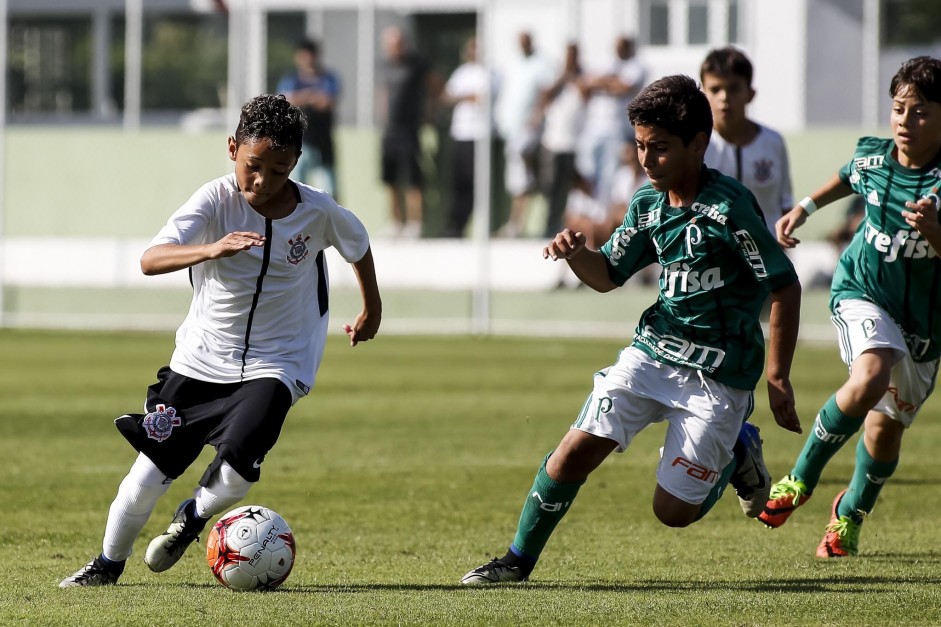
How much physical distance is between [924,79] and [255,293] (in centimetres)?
286

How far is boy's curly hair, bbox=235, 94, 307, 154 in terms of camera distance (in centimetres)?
579

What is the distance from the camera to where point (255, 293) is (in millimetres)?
6070

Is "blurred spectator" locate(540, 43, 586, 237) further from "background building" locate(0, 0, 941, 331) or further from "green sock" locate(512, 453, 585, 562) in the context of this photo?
"green sock" locate(512, 453, 585, 562)

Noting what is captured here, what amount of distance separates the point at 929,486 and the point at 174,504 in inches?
156

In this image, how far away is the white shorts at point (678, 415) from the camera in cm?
597

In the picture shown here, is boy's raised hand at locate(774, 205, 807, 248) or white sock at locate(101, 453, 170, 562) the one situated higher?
boy's raised hand at locate(774, 205, 807, 248)

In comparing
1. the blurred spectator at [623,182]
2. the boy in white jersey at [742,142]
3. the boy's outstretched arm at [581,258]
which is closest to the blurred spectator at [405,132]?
the blurred spectator at [623,182]

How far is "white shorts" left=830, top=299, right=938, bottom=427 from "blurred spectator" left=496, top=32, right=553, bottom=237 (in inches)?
504

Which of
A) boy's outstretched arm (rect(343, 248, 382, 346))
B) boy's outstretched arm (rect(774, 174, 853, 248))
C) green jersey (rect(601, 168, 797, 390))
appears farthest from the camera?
boy's outstretched arm (rect(774, 174, 853, 248))

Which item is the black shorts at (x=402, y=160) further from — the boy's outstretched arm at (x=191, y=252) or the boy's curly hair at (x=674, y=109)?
the boy's outstretched arm at (x=191, y=252)

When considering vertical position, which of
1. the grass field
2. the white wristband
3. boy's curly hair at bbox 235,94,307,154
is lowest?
the grass field

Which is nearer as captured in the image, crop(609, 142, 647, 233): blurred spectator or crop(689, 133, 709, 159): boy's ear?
crop(689, 133, 709, 159): boy's ear

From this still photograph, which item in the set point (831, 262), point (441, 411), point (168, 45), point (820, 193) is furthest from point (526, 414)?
point (168, 45)

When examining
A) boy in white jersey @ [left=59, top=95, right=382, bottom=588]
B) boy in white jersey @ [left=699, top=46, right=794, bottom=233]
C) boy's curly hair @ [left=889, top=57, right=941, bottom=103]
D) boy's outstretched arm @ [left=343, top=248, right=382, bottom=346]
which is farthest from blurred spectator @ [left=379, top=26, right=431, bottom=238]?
boy in white jersey @ [left=59, top=95, right=382, bottom=588]
